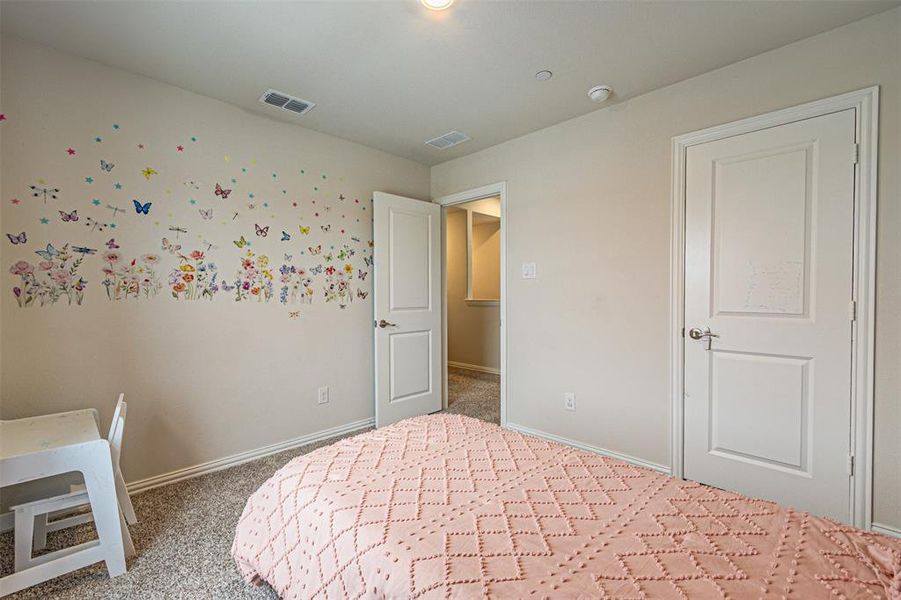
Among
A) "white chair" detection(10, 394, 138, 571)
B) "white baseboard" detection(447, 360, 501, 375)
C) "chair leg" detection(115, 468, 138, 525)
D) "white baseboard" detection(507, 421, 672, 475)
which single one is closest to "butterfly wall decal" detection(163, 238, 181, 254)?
"white chair" detection(10, 394, 138, 571)

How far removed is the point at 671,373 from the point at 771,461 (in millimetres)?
629

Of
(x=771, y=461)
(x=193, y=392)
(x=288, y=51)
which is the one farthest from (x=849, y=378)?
(x=193, y=392)

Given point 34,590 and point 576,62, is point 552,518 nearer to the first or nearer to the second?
point 34,590

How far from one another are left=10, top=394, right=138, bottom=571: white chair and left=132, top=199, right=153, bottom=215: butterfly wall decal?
1096 millimetres

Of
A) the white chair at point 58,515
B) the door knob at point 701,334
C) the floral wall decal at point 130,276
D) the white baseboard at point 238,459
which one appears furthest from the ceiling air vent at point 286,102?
the door knob at point 701,334

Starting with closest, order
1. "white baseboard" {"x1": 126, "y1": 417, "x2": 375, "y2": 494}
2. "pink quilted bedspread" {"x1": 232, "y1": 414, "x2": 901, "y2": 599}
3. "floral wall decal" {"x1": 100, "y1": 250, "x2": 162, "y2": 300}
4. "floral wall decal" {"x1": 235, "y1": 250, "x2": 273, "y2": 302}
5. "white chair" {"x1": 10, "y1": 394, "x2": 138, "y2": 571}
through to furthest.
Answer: "pink quilted bedspread" {"x1": 232, "y1": 414, "x2": 901, "y2": 599}, "white chair" {"x1": 10, "y1": 394, "x2": 138, "y2": 571}, "floral wall decal" {"x1": 100, "y1": 250, "x2": 162, "y2": 300}, "white baseboard" {"x1": 126, "y1": 417, "x2": 375, "y2": 494}, "floral wall decal" {"x1": 235, "y1": 250, "x2": 273, "y2": 302}

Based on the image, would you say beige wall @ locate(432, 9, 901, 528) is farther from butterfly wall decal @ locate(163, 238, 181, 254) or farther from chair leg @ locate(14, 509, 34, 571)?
chair leg @ locate(14, 509, 34, 571)

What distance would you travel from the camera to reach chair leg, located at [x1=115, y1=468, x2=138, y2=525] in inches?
76.2

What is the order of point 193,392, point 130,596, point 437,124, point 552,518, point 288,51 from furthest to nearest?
point 437,124
point 193,392
point 288,51
point 130,596
point 552,518

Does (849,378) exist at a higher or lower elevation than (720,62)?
lower

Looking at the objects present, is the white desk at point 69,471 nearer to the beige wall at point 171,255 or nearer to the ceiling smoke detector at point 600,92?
the beige wall at point 171,255

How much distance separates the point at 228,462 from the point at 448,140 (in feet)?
9.44

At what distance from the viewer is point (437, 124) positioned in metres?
2.95

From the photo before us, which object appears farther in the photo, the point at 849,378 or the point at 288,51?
the point at 288,51
